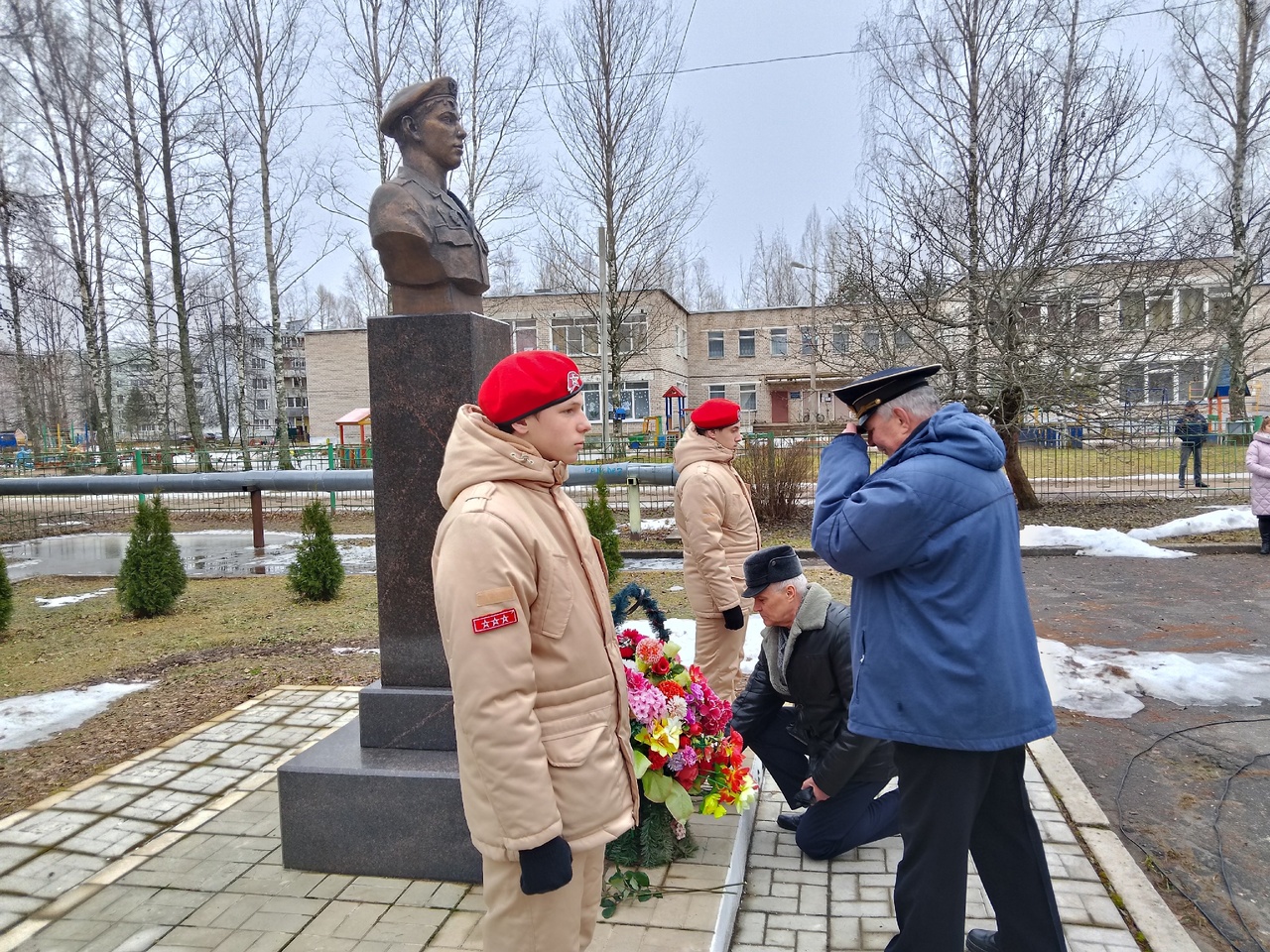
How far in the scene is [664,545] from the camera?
11852 mm

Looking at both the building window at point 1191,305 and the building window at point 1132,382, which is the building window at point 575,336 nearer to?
the building window at point 1132,382

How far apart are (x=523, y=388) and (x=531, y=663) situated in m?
0.64

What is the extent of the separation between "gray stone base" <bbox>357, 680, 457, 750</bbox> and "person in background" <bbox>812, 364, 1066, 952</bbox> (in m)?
1.74

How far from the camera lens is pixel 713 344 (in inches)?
1789

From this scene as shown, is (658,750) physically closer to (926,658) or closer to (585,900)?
(585,900)

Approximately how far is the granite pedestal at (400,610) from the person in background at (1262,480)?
10082 mm

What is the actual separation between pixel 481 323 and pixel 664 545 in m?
8.58

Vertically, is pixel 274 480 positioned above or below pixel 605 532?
above

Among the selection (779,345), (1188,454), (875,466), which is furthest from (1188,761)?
(779,345)

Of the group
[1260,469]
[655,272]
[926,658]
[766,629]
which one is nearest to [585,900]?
[926,658]

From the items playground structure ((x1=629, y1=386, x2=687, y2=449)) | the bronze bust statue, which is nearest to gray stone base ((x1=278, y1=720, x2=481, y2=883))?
the bronze bust statue

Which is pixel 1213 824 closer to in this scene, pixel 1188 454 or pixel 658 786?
pixel 658 786

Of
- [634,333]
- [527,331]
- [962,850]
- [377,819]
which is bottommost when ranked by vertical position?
[377,819]

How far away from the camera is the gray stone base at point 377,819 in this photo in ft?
10.2
